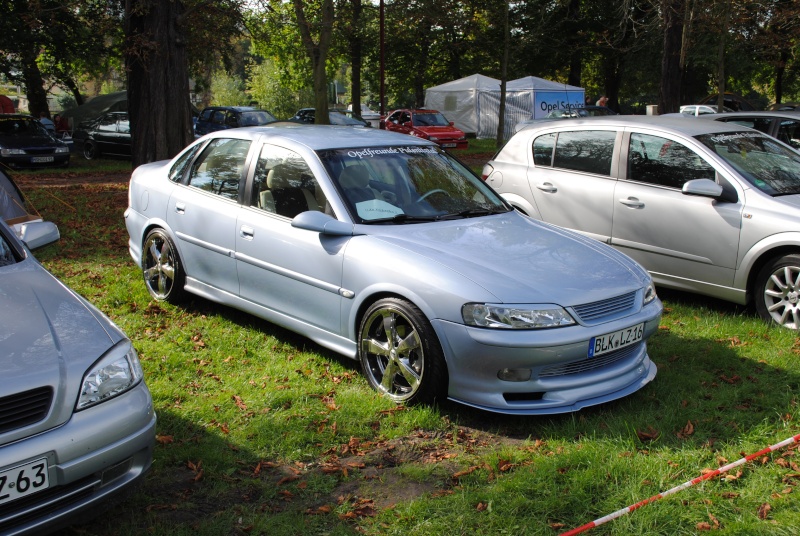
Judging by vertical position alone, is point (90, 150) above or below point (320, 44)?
below

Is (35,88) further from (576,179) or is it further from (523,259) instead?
(523,259)

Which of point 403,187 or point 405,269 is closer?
point 405,269

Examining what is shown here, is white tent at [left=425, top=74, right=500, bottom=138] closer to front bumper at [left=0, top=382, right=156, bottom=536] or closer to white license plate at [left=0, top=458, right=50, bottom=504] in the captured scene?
front bumper at [left=0, top=382, right=156, bottom=536]

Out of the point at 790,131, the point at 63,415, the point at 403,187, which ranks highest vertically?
the point at 790,131

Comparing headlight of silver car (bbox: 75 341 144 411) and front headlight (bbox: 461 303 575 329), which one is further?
front headlight (bbox: 461 303 575 329)

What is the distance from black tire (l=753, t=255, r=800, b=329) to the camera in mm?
6059

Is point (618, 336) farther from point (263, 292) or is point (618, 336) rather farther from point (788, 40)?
point (788, 40)

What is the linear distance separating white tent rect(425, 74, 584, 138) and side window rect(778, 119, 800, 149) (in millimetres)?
27191

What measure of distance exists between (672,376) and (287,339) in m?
2.86

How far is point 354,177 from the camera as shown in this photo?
5.52 metres

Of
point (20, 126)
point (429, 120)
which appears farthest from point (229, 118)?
point (429, 120)

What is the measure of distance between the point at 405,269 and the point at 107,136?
20.8m

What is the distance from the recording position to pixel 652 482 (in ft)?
12.7

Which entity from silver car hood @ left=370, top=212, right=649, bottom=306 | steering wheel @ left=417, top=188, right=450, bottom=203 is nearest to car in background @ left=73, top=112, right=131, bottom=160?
steering wheel @ left=417, top=188, right=450, bottom=203
